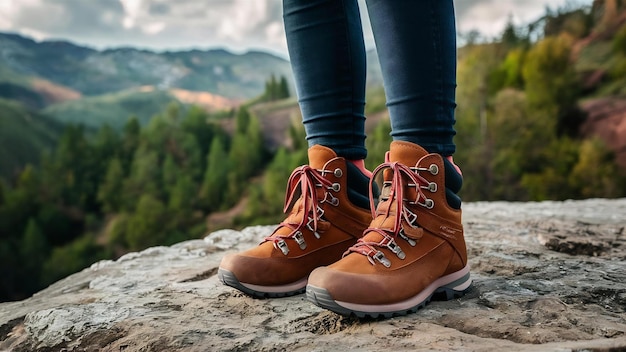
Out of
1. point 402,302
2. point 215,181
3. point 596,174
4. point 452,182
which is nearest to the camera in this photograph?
point 402,302

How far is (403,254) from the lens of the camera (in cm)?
109

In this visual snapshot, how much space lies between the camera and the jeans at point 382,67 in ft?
3.46

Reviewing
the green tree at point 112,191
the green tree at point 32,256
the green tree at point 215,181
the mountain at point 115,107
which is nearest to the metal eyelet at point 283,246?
the green tree at point 32,256

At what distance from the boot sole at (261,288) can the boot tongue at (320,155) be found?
0.28m

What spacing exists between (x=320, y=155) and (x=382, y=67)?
10.3 inches

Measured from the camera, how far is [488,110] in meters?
21.2

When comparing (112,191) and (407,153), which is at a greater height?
(407,153)

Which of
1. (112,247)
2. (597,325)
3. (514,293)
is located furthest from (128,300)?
(112,247)

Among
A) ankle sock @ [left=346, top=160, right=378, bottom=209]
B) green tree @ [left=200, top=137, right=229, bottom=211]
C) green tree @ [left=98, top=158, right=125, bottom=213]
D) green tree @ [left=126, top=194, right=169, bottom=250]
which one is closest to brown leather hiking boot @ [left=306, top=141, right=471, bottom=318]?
ankle sock @ [left=346, top=160, right=378, bottom=209]

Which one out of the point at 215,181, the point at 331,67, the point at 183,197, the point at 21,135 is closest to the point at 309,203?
the point at 331,67

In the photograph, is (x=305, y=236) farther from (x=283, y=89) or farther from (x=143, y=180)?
(x=283, y=89)

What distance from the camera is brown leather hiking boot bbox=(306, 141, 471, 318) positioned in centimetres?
101

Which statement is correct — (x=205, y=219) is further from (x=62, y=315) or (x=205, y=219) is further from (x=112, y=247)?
(x=62, y=315)

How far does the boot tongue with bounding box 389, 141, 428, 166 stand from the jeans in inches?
0.7
